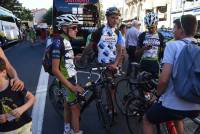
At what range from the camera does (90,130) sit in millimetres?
6402

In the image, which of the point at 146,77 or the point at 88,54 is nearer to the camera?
the point at 146,77

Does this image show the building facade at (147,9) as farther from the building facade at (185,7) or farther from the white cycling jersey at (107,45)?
the white cycling jersey at (107,45)

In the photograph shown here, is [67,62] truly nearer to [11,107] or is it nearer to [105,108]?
[105,108]

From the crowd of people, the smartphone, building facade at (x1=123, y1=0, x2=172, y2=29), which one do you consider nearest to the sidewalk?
the crowd of people

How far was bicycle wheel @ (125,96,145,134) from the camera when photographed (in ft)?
18.8

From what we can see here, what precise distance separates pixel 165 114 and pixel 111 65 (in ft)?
8.97

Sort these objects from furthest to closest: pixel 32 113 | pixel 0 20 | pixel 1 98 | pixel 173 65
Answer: pixel 0 20 < pixel 32 113 < pixel 173 65 < pixel 1 98

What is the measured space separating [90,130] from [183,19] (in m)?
3.12

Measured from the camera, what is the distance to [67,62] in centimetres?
533

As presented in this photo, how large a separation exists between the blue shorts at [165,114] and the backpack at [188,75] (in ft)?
0.82

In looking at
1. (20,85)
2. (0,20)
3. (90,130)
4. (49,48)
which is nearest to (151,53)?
(90,130)

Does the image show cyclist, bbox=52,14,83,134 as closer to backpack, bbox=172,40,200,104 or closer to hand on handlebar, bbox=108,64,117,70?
hand on handlebar, bbox=108,64,117,70

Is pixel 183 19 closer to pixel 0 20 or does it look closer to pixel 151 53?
pixel 151 53

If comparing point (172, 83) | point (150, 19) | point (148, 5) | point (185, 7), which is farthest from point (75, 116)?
point (148, 5)
